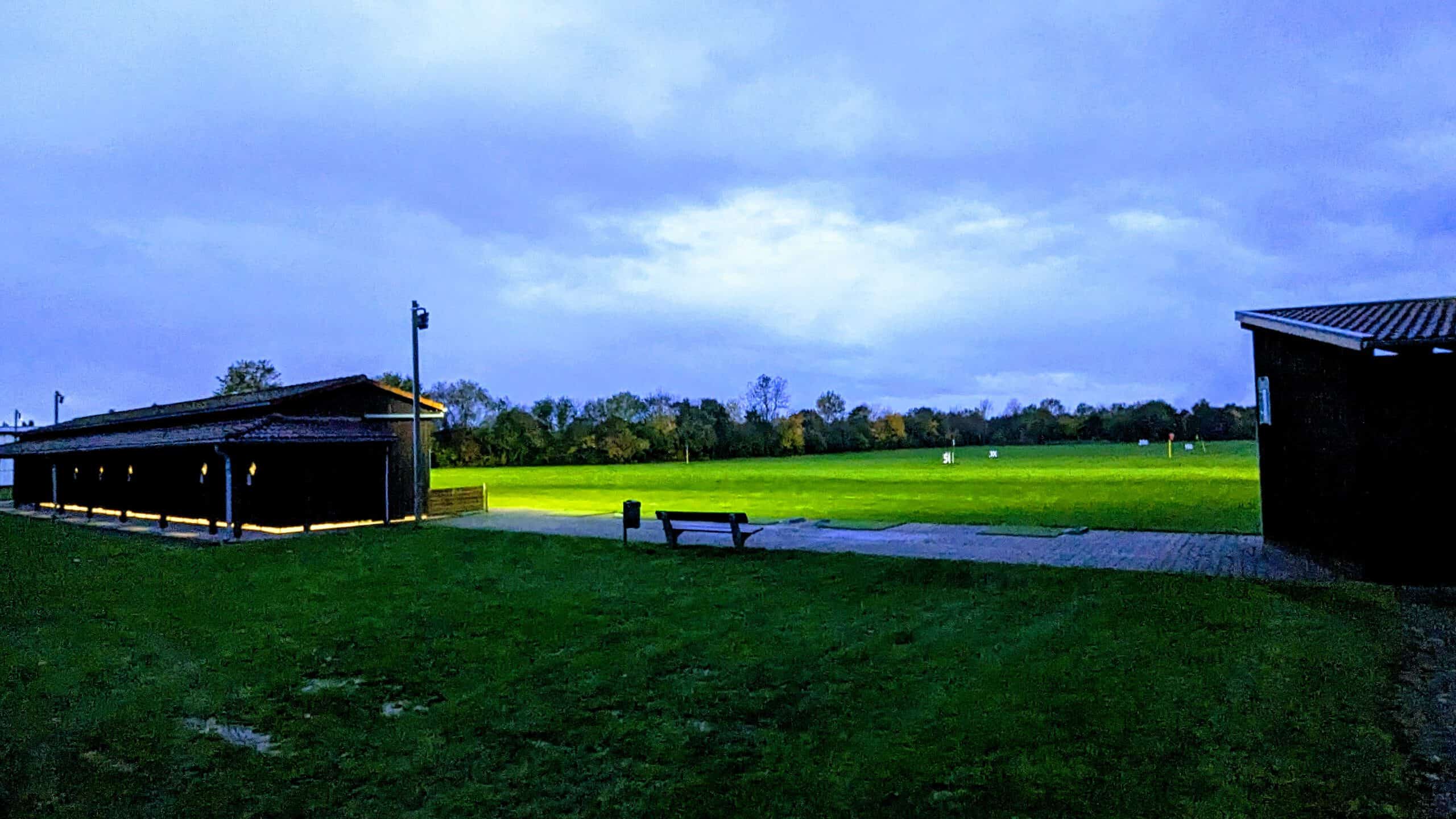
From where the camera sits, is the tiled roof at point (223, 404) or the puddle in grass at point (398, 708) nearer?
the puddle in grass at point (398, 708)

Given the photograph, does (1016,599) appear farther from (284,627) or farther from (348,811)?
(284,627)

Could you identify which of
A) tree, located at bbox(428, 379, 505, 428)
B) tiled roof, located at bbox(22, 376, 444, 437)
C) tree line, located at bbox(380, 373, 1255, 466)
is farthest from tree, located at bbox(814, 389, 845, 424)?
tiled roof, located at bbox(22, 376, 444, 437)

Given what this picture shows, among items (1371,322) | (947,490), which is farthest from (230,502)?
(947,490)

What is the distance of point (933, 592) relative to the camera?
973cm

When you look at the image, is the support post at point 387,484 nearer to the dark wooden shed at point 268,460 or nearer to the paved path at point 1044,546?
the dark wooden shed at point 268,460

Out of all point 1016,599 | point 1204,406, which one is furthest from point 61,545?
point 1204,406

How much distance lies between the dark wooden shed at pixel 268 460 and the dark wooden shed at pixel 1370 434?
18.5 m

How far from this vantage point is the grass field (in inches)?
732

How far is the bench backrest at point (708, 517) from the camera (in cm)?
1345

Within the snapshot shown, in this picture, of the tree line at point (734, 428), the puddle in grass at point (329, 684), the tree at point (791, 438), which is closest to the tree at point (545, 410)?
the tree line at point (734, 428)

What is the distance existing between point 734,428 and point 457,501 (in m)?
70.0

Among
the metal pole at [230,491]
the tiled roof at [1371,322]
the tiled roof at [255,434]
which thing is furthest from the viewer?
the tiled roof at [255,434]

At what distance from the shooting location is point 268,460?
2006 centimetres

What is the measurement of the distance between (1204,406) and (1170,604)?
98.4 meters
